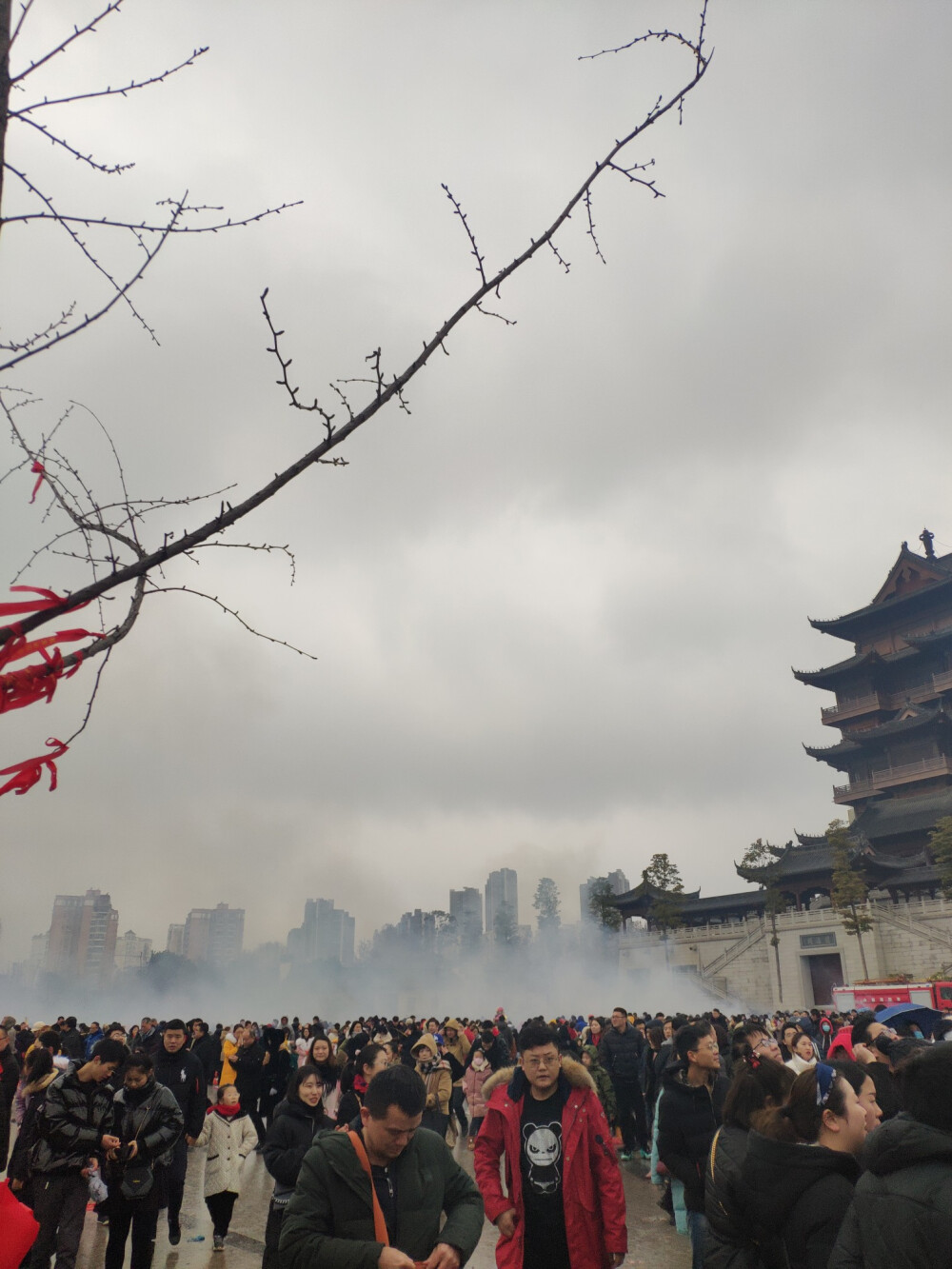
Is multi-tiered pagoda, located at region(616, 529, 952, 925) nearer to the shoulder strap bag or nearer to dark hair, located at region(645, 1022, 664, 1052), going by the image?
dark hair, located at region(645, 1022, 664, 1052)

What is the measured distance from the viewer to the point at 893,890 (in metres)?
34.3

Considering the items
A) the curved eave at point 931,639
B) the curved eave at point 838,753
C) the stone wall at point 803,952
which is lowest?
the stone wall at point 803,952

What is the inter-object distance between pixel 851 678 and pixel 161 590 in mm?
46768

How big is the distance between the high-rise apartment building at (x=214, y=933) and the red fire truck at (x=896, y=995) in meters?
99.7

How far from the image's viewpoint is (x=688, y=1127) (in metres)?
4.83

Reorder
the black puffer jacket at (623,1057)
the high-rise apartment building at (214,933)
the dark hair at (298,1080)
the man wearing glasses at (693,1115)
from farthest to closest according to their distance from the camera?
1. the high-rise apartment building at (214,933)
2. the black puffer jacket at (623,1057)
3. the dark hair at (298,1080)
4. the man wearing glasses at (693,1115)

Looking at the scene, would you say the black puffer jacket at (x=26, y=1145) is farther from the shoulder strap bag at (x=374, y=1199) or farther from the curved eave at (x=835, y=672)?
the curved eave at (x=835, y=672)

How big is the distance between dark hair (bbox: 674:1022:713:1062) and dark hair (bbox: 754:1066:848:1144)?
205 centimetres

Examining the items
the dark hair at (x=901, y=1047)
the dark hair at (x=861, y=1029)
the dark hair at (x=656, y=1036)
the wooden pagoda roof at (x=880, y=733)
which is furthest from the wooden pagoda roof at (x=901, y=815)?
the dark hair at (x=901, y=1047)

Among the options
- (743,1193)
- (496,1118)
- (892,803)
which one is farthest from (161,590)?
(892,803)

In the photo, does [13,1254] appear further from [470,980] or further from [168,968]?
[168,968]

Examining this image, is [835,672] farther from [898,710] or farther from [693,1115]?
[693,1115]

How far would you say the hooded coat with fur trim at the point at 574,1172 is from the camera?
390 cm

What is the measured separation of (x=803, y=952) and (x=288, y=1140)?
115 ft
